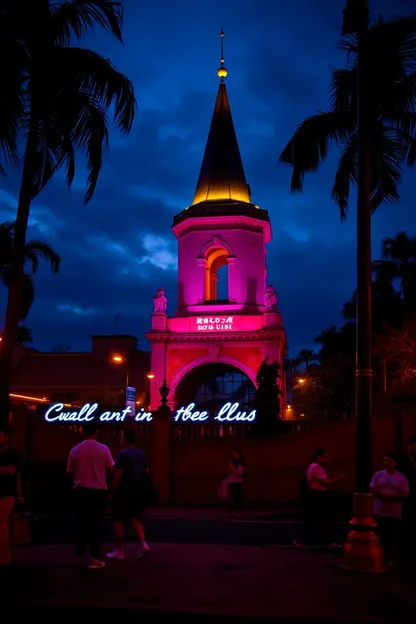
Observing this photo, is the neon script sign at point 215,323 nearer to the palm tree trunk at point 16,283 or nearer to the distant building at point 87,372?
the distant building at point 87,372

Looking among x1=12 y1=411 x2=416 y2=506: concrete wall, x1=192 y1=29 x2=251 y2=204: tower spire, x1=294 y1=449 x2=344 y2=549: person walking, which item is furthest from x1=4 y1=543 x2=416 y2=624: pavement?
x1=192 y1=29 x2=251 y2=204: tower spire

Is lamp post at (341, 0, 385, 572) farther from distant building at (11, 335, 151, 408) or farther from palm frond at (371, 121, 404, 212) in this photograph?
distant building at (11, 335, 151, 408)

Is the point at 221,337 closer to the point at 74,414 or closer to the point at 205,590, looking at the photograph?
the point at 74,414

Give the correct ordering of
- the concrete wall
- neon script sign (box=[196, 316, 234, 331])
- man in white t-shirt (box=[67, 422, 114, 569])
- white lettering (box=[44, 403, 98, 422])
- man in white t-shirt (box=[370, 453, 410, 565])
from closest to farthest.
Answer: man in white t-shirt (box=[67, 422, 114, 569]) < man in white t-shirt (box=[370, 453, 410, 565]) < the concrete wall < white lettering (box=[44, 403, 98, 422]) < neon script sign (box=[196, 316, 234, 331])

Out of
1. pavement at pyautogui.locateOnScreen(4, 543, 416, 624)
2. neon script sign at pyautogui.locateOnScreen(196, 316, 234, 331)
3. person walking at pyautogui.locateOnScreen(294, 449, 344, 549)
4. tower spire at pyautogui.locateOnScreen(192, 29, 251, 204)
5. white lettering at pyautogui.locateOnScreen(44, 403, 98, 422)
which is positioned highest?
tower spire at pyautogui.locateOnScreen(192, 29, 251, 204)

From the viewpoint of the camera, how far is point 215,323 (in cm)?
3912

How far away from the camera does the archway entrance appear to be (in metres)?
40.5

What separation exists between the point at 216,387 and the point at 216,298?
5.55 meters

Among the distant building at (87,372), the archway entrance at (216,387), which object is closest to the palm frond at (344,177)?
the archway entrance at (216,387)

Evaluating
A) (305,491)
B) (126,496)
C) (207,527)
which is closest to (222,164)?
(207,527)

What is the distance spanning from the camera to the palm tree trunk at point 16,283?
44.3ft

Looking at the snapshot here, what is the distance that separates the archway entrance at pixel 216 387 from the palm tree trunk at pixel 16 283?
87.3 ft

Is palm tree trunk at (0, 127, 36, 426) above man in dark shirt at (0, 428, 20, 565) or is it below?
above

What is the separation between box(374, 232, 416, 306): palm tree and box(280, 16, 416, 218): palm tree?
23107mm
